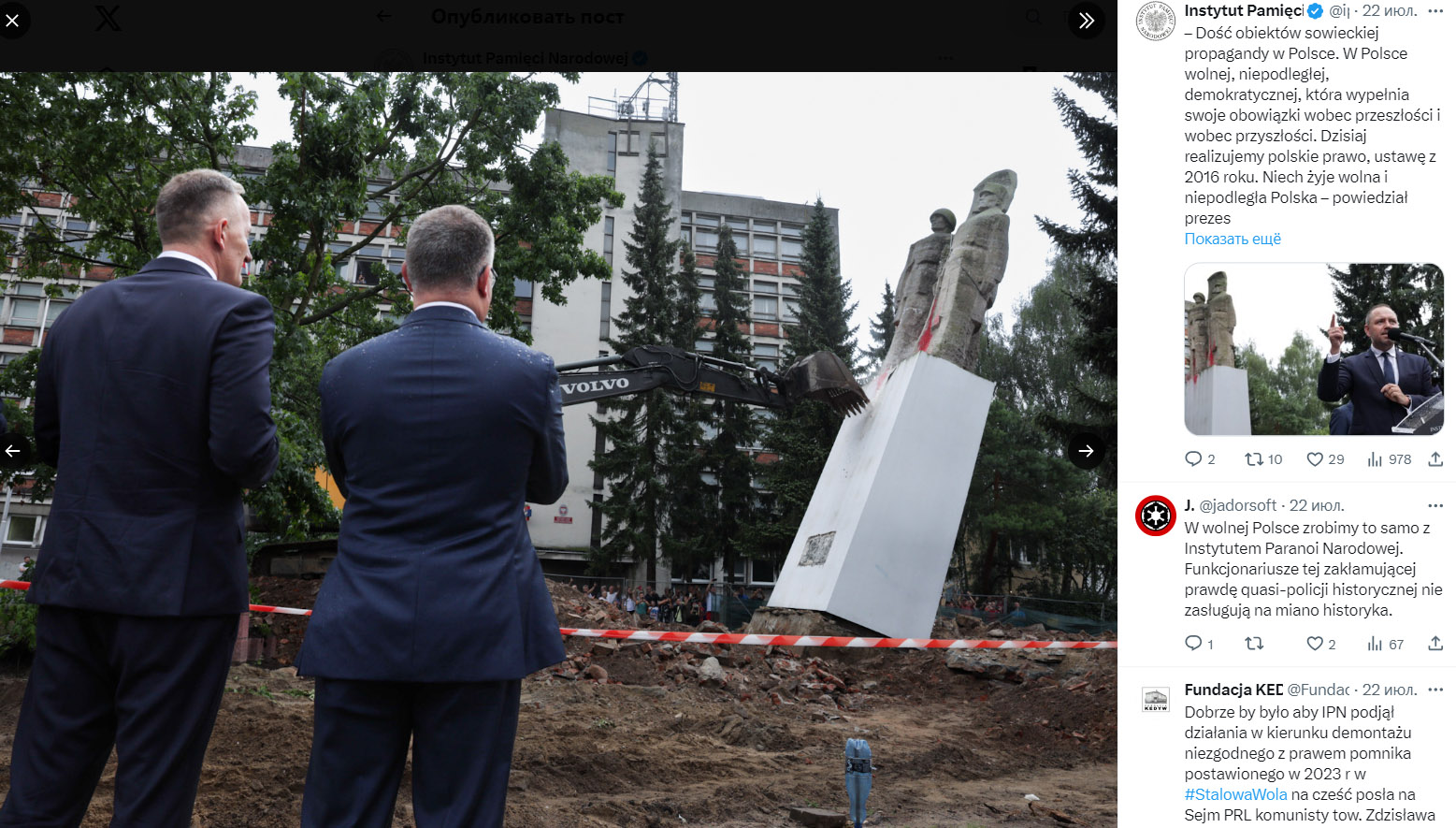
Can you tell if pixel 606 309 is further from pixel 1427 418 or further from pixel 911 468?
pixel 1427 418

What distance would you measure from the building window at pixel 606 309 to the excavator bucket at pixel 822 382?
97.9ft

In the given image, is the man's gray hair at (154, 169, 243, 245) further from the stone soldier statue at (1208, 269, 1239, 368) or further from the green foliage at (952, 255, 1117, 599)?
the green foliage at (952, 255, 1117, 599)

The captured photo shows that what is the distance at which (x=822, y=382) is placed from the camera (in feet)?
39.2

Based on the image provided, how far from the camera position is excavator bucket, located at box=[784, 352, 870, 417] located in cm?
1193

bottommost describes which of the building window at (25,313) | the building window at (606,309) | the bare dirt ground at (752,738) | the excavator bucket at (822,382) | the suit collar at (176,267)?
the bare dirt ground at (752,738)

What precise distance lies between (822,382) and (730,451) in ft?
68.1

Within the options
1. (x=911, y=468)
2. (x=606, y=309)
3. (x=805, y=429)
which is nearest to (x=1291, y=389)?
(x=805, y=429)

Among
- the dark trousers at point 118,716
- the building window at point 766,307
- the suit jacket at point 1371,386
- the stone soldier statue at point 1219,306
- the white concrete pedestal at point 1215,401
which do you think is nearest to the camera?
the dark trousers at point 118,716

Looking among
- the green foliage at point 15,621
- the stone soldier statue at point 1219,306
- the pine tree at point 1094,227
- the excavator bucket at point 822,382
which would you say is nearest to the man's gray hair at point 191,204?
the stone soldier statue at point 1219,306

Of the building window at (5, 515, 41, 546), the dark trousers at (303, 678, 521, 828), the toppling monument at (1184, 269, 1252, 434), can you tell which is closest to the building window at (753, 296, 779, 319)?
the building window at (5, 515, 41, 546)

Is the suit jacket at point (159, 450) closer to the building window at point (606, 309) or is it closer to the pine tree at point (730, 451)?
the pine tree at point (730, 451)

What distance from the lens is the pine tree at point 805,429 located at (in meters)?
29.3

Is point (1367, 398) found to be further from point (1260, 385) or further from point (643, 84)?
point (643, 84)

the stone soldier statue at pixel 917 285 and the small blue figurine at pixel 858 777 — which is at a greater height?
the stone soldier statue at pixel 917 285
